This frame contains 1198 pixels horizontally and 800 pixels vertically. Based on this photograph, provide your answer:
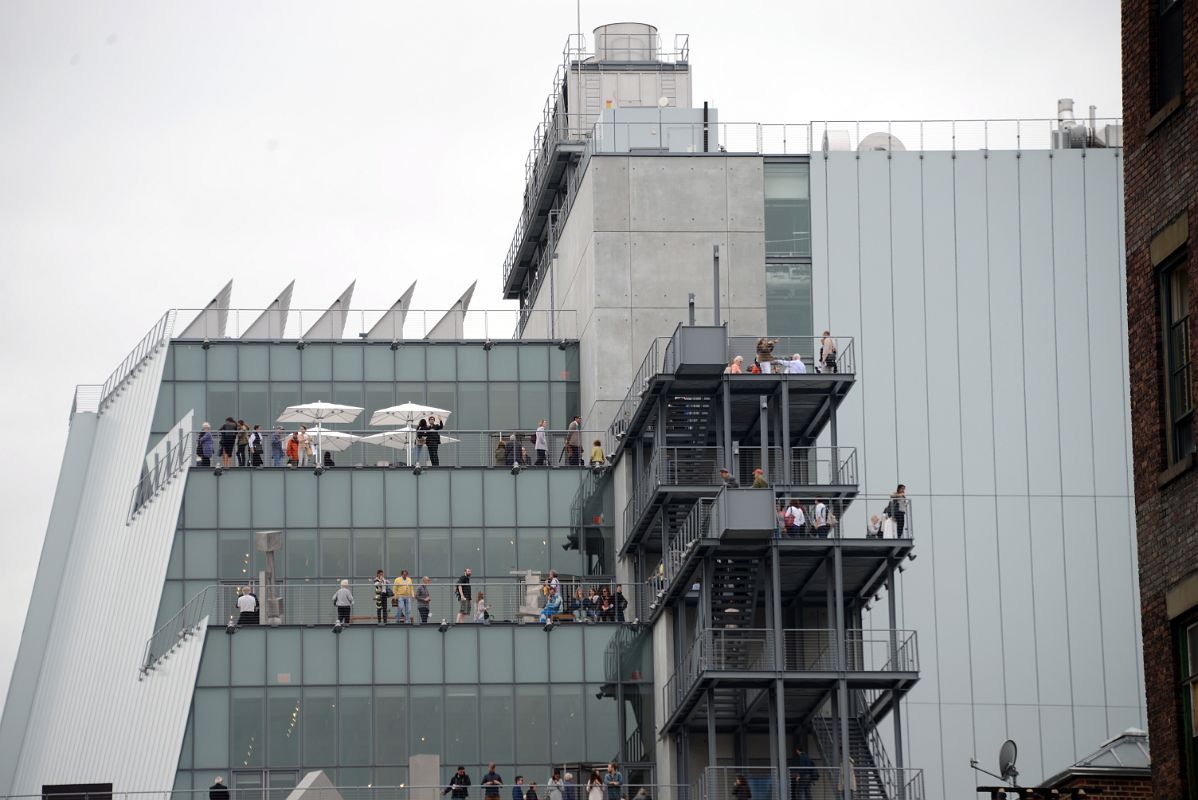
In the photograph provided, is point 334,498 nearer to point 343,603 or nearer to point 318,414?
point 318,414

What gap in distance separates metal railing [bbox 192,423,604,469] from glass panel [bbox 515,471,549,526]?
0.53 metres

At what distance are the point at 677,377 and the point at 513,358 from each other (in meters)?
20.7

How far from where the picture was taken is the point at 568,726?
2840 inches

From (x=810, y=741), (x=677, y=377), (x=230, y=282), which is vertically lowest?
(x=810, y=741)

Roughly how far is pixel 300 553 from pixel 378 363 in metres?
10.3

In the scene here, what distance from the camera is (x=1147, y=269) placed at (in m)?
28.2

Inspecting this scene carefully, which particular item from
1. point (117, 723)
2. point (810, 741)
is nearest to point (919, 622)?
point (810, 741)

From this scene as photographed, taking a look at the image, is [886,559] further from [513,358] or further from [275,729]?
[513,358]

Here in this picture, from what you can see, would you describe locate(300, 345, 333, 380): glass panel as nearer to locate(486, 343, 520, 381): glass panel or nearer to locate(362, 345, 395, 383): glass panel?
locate(362, 345, 395, 383): glass panel

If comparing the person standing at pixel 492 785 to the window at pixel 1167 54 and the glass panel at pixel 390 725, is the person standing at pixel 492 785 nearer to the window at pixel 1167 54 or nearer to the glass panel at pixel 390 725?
the glass panel at pixel 390 725

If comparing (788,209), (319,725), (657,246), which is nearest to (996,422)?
(788,209)

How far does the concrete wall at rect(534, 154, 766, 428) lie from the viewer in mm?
80562

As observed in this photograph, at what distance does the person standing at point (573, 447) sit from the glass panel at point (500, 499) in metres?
1.97

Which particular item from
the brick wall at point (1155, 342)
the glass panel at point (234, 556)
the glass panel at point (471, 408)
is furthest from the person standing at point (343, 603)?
the brick wall at point (1155, 342)
